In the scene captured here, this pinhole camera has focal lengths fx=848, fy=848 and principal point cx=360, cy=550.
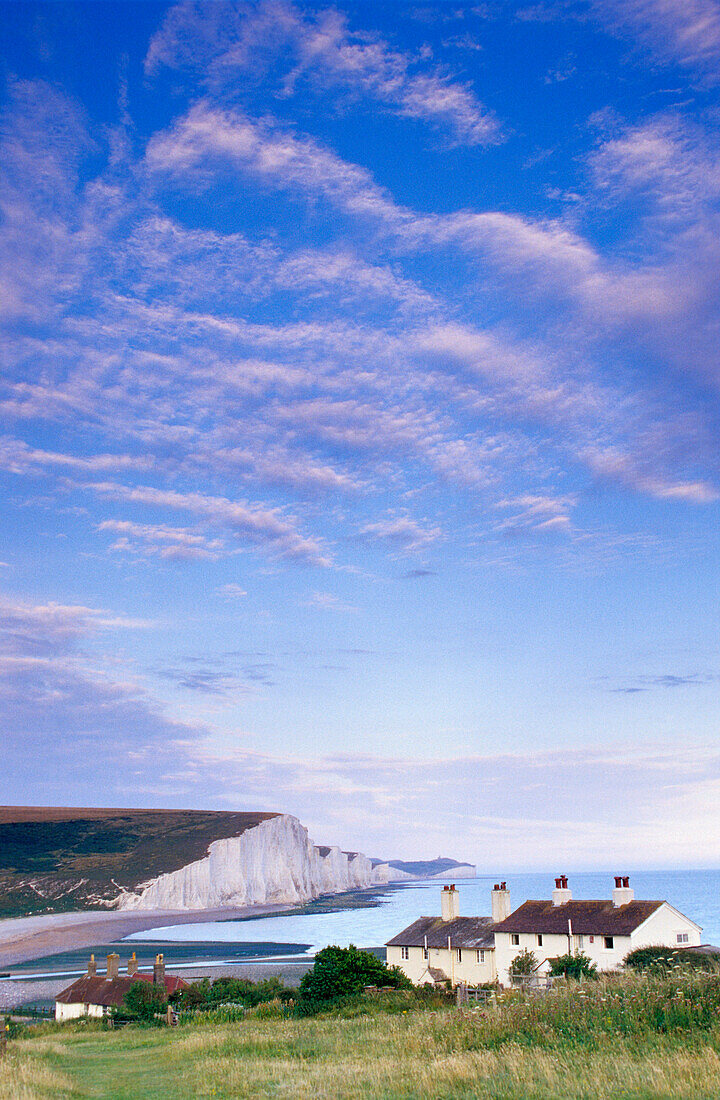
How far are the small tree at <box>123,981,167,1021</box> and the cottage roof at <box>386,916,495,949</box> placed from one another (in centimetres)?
1559

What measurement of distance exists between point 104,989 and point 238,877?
5528 inches

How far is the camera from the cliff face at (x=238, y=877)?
162m

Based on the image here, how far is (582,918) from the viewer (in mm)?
44812

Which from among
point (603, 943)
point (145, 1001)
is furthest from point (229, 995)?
point (603, 943)

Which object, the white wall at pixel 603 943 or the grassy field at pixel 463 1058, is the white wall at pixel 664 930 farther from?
the grassy field at pixel 463 1058

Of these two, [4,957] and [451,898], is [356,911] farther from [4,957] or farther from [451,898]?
[451,898]

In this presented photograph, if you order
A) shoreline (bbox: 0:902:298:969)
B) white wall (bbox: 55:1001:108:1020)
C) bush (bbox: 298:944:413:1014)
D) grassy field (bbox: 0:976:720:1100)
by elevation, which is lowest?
shoreline (bbox: 0:902:298:969)

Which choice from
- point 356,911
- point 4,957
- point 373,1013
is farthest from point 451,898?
point 356,911

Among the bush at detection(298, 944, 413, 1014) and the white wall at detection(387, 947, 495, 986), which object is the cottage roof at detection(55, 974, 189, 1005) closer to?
the bush at detection(298, 944, 413, 1014)

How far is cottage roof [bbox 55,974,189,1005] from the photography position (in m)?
44.1

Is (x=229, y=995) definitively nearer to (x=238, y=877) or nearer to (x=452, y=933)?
(x=452, y=933)

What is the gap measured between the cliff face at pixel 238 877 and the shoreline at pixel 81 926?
3.63 meters

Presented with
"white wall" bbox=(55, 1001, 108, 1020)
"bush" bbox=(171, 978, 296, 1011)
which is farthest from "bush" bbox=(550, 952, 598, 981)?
"white wall" bbox=(55, 1001, 108, 1020)

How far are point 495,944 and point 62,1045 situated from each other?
2518 cm
